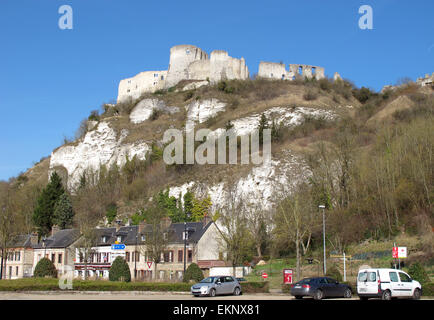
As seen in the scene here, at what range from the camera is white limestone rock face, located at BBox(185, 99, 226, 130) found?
103188 millimetres

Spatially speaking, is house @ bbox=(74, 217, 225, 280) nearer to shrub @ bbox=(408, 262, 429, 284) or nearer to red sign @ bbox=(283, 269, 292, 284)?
red sign @ bbox=(283, 269, 292, 284)

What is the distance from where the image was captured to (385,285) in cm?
2186

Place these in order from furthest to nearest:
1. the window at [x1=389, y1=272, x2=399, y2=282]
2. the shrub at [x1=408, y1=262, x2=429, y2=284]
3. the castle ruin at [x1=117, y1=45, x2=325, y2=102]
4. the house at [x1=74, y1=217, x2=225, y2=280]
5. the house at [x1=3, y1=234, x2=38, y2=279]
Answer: the castle ruin at [x1=117, y1=45, x2=325, y2=102]
the house at [x1=3, y1=234, x2=38, y2=279]
the house at [x1=74, y1=217, x2=225, y2=280]
the shrub at [x1=408, y1=262, x2=429, y2=284]
the window at [x1=389, y1=272, x2=399, y2=282]

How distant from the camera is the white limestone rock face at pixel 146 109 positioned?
111 metres

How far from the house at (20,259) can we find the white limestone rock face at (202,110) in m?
48.5

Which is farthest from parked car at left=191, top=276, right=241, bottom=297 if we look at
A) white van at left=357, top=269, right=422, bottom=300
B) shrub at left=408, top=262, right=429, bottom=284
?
shrub at left=408, top=262, right=429, bottom=284

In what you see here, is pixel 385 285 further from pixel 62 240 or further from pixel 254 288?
pixel 62 240

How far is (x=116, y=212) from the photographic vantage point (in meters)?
75.4

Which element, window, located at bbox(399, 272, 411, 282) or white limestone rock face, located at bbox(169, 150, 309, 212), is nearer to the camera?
window, located at bbox(399, 272, 411, 282)

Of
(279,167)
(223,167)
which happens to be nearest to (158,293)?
(279,167)

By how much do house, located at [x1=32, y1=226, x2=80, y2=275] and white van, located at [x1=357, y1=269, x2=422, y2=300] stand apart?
39383mm

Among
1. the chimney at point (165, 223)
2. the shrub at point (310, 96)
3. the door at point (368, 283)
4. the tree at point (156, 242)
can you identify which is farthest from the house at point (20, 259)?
the shrub at point (310, 96)

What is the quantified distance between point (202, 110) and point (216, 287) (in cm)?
8102
